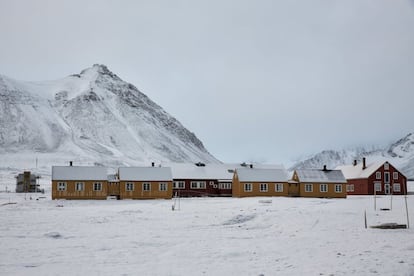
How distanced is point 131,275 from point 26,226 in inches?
617

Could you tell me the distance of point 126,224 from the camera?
29172 millimetres

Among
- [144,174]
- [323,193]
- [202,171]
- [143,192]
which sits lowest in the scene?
[323,193]

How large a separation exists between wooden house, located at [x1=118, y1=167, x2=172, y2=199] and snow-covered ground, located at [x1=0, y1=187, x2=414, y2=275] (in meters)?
33.1

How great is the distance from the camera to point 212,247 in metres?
19.4

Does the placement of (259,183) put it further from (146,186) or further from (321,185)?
(146,186)

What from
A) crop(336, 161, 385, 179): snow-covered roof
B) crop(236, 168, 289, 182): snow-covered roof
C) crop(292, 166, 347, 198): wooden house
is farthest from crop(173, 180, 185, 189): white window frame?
crop(336, 161, 385, 179): snow-covered roof

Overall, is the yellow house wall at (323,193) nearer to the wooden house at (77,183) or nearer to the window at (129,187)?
the window at (129,187)

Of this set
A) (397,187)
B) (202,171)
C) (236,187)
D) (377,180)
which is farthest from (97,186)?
(397,187)

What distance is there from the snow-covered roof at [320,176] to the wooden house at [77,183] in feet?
93.2

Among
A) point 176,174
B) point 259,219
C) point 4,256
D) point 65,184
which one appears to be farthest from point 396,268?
point 176,174

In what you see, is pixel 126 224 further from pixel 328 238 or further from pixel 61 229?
pixel 328 238

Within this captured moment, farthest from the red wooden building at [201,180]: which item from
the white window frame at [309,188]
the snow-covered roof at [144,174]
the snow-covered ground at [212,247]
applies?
the snow-covered ground at [212,247]

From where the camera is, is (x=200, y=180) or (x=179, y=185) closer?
(x=179, y=185)

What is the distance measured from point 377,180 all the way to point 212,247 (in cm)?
6324
